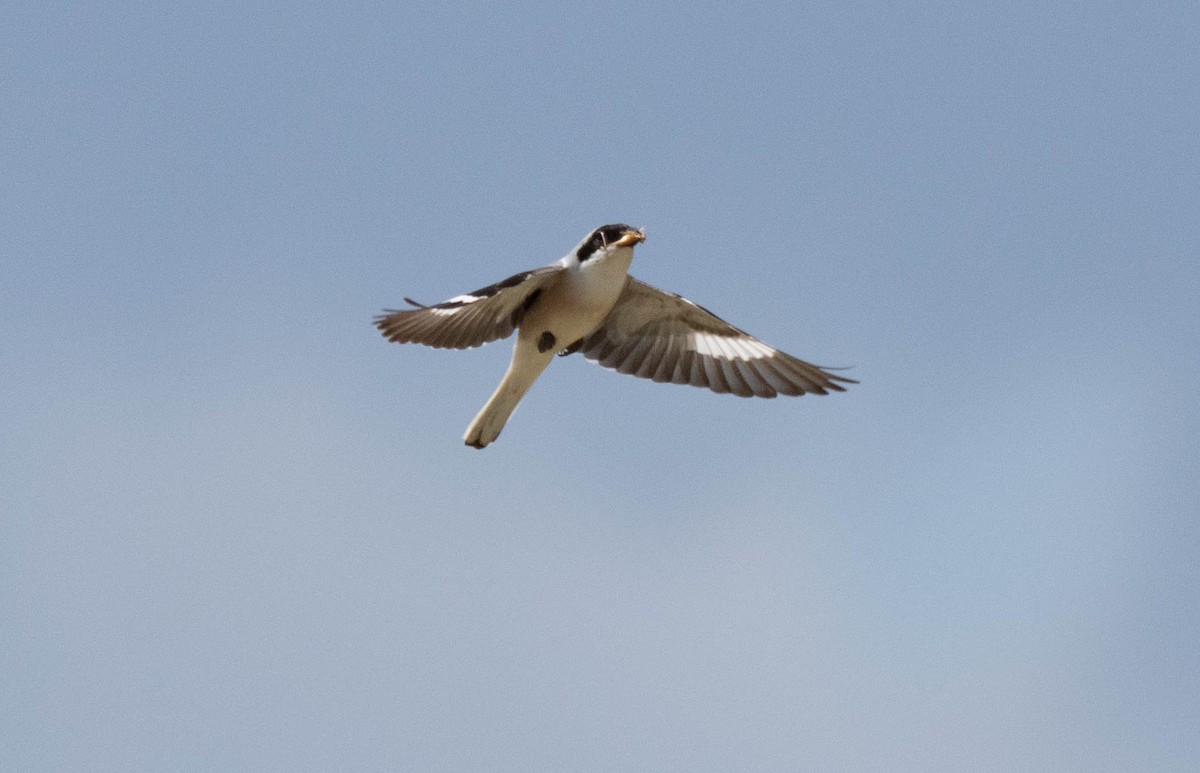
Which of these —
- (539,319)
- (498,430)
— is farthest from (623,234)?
(498,430)

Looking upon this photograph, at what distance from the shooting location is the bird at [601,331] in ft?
38.4

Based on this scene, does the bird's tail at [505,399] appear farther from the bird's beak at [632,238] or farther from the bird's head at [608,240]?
the bird's beak at [632,238]

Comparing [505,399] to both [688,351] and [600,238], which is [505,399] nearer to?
[600,238]

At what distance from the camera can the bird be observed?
11.7 meters

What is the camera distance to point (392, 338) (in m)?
11.2

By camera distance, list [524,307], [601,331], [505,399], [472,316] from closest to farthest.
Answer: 1. [472,316]
2. [524,307]
3. [505,399]
4. [601,331]

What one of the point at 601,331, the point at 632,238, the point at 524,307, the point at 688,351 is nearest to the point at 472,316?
the point at 524,307

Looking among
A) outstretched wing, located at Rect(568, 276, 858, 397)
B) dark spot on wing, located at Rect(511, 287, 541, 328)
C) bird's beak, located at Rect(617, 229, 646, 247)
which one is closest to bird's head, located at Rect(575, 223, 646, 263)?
bird's beak, located at Rect(617, 229, 646, 247)

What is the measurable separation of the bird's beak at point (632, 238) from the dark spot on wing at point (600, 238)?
9 centimetres

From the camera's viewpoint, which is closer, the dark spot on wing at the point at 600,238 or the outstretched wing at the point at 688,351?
the dark spot on wing at the point at 600,238

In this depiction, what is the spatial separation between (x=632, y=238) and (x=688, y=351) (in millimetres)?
2232

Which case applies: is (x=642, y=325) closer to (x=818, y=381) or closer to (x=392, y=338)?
(x=818, y=381)

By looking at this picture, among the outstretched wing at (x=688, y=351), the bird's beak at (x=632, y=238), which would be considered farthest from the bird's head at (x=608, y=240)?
the outstretched wing at (x=688, y=351)

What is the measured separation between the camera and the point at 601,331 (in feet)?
44.5
